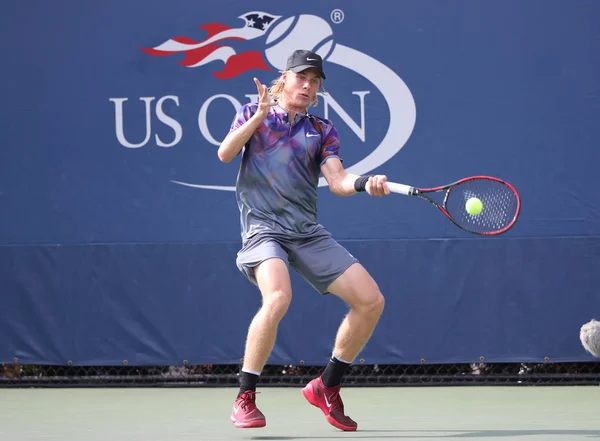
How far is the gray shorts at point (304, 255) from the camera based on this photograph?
4.59 m

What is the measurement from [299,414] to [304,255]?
113cm

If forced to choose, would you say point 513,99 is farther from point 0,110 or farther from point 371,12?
point 0,110

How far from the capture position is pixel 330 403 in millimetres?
4691

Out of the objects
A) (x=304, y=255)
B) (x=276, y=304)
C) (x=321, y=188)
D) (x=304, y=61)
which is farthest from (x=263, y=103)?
(x=321, y=188)

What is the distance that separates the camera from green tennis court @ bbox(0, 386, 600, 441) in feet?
15.0

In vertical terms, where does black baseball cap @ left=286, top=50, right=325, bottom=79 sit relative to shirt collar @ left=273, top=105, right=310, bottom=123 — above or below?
above

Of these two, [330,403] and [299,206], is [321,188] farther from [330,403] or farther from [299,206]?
[330,403]

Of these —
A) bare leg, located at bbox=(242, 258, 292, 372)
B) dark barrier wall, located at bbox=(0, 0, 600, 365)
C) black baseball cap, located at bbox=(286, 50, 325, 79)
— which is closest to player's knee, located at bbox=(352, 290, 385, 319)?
bare leg, located at bbox=(242, 258, 292, 372)

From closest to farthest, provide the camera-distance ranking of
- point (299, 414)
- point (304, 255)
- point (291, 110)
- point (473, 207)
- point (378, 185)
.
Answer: point (378, 185) → point (473, 207) → point (304, 255) → point (291, 110) → point (299, 414)

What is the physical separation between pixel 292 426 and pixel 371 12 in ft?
9.84

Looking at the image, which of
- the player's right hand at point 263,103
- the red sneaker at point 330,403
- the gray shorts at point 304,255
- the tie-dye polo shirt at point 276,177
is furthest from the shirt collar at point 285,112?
the red sneaker at point 330,403

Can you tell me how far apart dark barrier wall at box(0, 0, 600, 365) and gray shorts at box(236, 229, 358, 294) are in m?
2.02

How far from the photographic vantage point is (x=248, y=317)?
22.4ft

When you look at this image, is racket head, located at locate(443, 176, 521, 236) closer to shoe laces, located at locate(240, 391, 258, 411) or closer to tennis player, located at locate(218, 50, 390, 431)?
tennis player, located at locate(218, 50, 390, 431)
